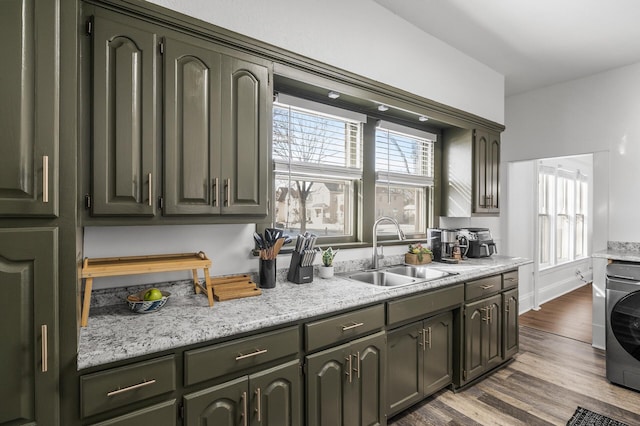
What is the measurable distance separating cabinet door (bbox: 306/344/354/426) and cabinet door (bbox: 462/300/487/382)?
4.06 ft

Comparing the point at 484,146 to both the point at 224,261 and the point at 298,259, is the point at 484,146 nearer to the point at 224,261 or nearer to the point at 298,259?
the point at 298,259

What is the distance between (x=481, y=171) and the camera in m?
3.40

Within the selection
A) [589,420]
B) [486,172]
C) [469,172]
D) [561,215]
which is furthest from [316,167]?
[561,215]

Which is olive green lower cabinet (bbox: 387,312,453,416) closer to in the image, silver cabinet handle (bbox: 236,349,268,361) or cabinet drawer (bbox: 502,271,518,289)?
cabinet drawer (bbox: 502,271,518,289)

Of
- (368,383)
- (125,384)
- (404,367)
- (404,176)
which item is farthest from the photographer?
(404,176)

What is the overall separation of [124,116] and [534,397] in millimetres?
3272

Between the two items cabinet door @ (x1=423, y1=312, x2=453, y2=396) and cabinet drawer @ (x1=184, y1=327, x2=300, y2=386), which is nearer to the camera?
cabinet drawer @ (x1=184, y1=327, x2=300, y2=386)

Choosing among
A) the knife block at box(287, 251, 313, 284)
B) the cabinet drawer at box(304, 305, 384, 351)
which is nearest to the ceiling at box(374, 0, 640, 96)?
the knife block at box(287, 251, 313, 284)

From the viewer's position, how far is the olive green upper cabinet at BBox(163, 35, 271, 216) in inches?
61.2

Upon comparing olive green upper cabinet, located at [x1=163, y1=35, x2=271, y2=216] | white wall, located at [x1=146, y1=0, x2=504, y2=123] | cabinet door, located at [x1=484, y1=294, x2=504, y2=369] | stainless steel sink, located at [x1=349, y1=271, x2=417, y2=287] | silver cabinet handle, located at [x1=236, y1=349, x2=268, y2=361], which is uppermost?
white wall, located at [x1=146, y1=0, x2=504, y2=123]

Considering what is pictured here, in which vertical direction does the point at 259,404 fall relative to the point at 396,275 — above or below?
below

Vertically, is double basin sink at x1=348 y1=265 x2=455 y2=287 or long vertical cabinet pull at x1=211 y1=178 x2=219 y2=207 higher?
long vertical cabinet pull at x1=211 y1=178 x2=219 y2=207

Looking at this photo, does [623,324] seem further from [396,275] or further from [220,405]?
[220,405]

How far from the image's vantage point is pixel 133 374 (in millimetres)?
1183
